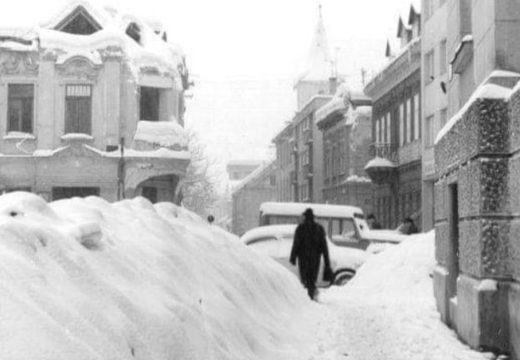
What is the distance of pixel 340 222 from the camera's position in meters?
24.7

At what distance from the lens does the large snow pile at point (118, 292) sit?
4.09 meters

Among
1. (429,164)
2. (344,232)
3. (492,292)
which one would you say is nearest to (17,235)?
(492,292)

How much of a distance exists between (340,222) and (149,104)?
15.7m

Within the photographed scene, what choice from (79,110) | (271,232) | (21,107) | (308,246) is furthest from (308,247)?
(21,107)

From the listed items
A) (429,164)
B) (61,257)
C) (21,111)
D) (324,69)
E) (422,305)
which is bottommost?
(422,305)

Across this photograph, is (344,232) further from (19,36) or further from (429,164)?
(19,36)

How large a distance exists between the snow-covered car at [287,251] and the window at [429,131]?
1450 cm

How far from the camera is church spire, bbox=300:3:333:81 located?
84.5 m

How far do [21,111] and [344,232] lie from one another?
17954 mm

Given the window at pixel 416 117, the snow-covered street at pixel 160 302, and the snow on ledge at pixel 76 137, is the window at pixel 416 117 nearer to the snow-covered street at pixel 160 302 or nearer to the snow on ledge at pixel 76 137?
the snow on ledge at pixel 76 137

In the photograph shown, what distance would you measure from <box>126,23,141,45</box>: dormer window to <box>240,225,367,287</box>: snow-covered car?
2047 cm

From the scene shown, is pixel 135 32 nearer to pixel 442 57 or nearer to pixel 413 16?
pixel 413 16

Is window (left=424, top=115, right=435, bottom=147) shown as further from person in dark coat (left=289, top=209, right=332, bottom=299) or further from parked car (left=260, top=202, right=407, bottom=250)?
person in dark coat (left=289, top=209, right=332, bottom=299)

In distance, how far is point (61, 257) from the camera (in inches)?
199
